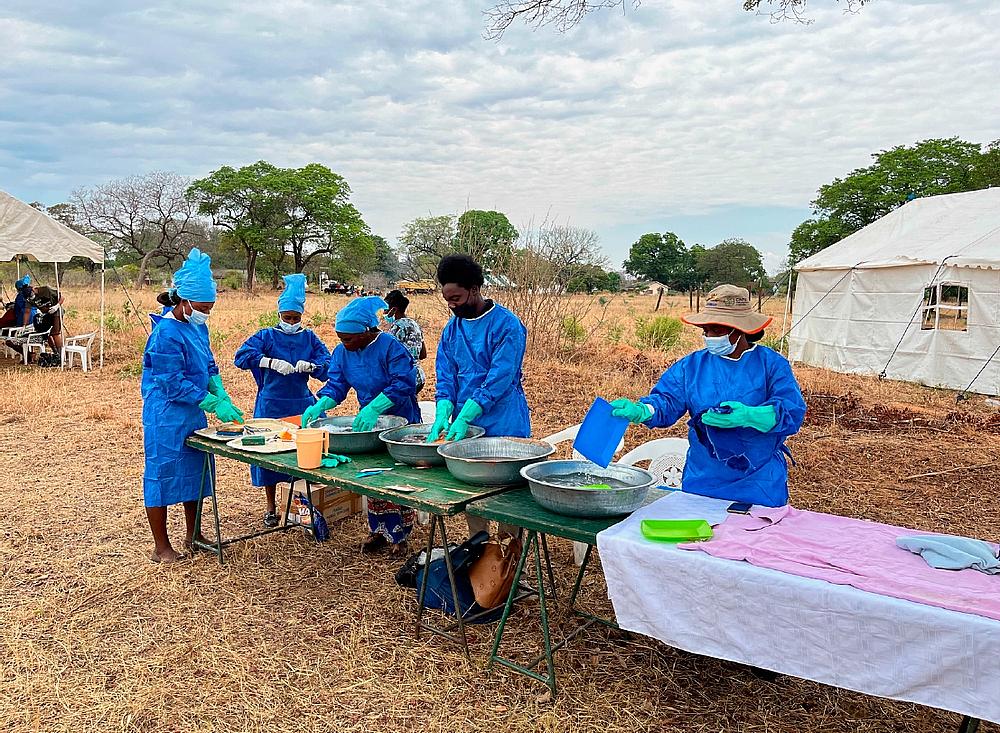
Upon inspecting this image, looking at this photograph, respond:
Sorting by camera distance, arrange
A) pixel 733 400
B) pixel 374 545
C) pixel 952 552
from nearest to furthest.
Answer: pixel 952 552 < pixel 733 400 < pixel 374 545

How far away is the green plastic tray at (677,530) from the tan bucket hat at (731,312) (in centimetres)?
83

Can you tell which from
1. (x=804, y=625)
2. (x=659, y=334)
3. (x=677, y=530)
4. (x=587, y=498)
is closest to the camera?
(x=804, y=625)

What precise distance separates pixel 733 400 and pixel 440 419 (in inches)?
51.1

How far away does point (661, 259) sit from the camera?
54.9 m

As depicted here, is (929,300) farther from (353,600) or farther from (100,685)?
(100,685)

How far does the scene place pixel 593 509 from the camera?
2.38 meters

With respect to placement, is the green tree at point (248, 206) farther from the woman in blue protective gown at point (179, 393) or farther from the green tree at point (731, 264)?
the woman in blue protective gown at point (179, 393)

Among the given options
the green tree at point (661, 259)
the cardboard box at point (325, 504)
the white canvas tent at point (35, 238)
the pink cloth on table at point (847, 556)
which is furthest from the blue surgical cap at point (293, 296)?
the green tree at point (661, 259)

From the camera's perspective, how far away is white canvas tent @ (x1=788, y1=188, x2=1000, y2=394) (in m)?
9.77

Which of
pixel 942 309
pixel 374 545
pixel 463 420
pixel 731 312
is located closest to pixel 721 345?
pixel 731 312

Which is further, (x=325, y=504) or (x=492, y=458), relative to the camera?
(x=325, y=504)

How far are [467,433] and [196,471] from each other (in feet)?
5.21

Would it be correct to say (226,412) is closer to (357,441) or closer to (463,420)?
(357,441)

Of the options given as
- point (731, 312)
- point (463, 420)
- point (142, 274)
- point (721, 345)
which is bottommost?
point (463, 420)
